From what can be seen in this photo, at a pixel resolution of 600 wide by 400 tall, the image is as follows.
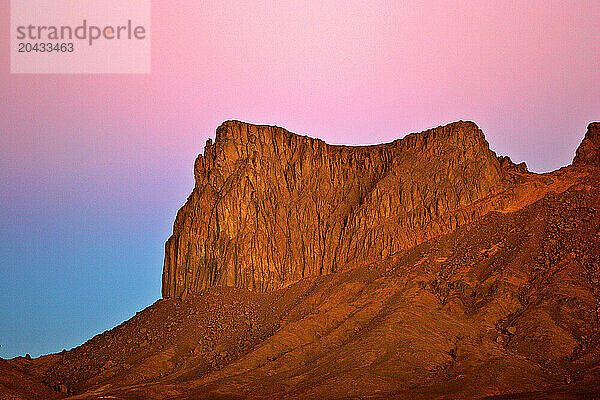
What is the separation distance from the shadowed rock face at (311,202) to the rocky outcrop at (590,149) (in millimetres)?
9550

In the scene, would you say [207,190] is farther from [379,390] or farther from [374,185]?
[379,390]

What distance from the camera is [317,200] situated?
102562 millimetres

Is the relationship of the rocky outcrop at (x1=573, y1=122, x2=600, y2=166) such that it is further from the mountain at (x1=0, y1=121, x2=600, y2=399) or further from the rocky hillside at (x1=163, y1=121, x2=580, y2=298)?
the rocky hillside at (x1=163, y1=121, x2=580, y2=298)

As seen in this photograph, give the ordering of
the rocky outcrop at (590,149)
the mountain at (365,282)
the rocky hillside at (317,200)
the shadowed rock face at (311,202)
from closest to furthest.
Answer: the mountain at (365,282), the rocky hillside at (317,200), the shadowed rock face at (311,202), the rocky outcrop at (590,149)

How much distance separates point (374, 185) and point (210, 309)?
2472 cm

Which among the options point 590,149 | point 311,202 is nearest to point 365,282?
point 311,202

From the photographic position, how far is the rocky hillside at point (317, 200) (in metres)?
92.9

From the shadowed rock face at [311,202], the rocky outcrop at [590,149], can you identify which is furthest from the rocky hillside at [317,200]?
the rocky outcrop at [590,149]

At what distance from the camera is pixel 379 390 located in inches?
2608

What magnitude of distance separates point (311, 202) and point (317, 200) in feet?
2.67

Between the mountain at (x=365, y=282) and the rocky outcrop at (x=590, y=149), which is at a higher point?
the rocky outcrop at (x=590, y=149)

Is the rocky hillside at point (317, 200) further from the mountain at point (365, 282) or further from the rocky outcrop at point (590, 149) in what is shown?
the rocky outcrop at point (590, 149)

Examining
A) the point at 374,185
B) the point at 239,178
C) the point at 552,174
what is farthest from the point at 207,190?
the point at 552,174

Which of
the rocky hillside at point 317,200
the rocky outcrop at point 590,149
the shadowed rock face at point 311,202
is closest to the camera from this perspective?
the rocky hillside at point 317,200
